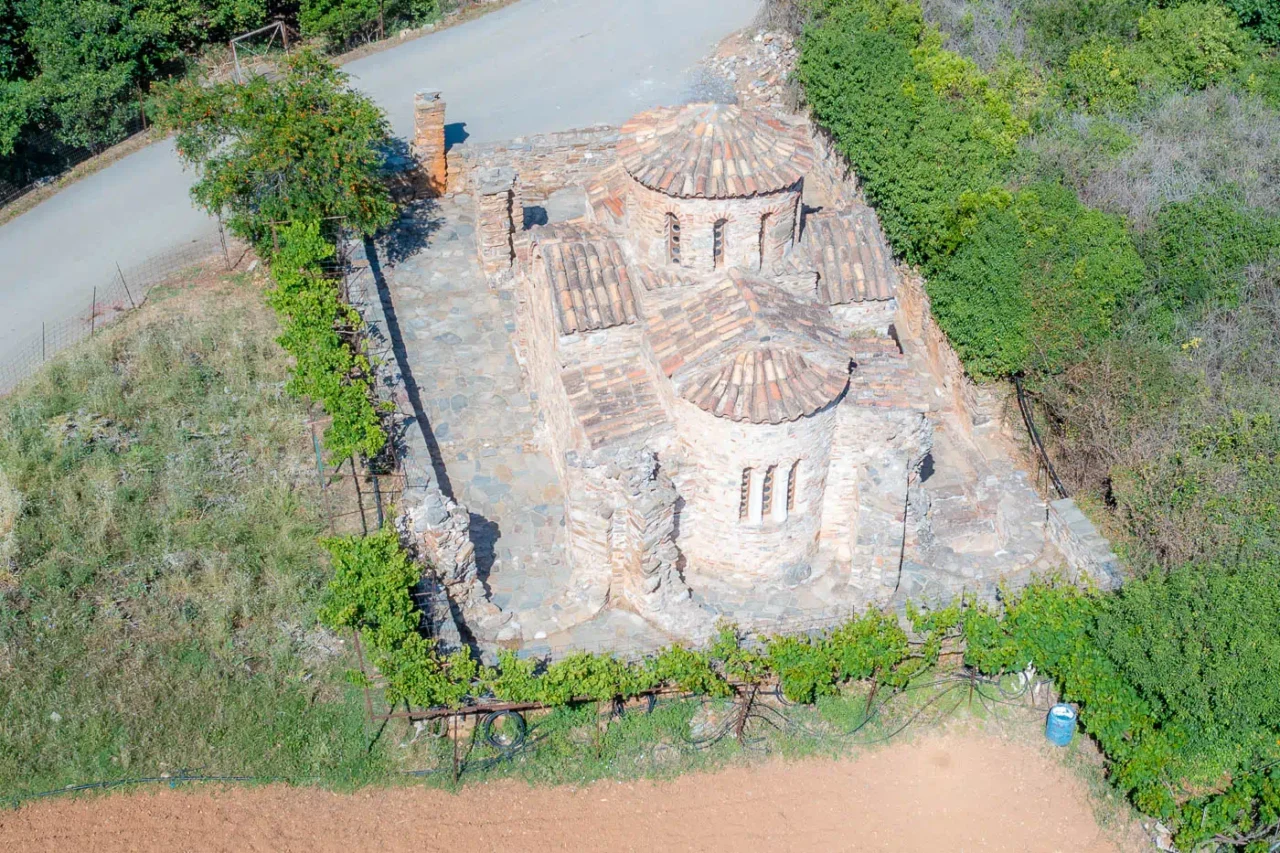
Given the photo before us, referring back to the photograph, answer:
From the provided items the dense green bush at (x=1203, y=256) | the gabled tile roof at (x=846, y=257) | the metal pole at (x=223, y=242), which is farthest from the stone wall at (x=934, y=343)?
the metal pole at (x=223, y=242)

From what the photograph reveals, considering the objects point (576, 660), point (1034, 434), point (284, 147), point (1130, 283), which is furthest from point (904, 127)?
point (576, 660)

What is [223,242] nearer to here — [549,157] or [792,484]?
[549,157]

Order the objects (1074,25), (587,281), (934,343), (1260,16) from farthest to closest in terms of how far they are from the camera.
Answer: (1260,16)
(1074,25)
(934,343)
(587,281)

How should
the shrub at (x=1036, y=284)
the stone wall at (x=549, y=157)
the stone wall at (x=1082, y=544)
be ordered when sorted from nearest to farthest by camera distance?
the stone wall at (x=1082, y=544) < the shrub at (x=1036, y=284) < the stone wall at (x=549, y=157)

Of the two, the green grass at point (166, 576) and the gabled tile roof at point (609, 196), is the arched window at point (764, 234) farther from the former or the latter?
the green grass at point (166, 576)

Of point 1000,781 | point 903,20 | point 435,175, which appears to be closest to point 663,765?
point 1000,781

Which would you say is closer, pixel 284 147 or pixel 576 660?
pixel 576 660

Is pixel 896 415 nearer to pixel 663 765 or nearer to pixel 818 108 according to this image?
pixel 663 765
